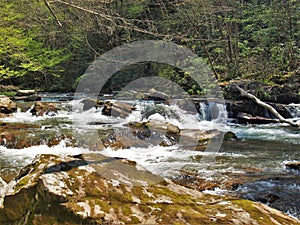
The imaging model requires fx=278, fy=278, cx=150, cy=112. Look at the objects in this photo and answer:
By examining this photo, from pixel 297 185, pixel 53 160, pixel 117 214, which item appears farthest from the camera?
pixel 297 185

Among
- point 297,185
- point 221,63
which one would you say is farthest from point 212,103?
point 297,185

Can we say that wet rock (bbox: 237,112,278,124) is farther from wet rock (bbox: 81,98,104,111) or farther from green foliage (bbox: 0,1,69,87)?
green foliage (bbox: 0,1,69,87)

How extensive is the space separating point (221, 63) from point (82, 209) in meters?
17.1

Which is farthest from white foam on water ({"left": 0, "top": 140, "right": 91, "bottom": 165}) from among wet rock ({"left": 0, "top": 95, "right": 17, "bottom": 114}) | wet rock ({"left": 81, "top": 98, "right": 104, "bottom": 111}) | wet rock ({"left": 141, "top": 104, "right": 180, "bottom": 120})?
wet rock ({"left": 81, "top": 98, "right": 104, "bottom": 111})

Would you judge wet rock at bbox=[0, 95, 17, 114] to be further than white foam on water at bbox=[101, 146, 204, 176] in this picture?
Yes

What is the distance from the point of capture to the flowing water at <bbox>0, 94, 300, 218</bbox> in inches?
186

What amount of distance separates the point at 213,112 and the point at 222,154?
5.54m

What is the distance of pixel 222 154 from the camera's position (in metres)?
7.11

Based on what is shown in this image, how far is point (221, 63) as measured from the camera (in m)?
18.0

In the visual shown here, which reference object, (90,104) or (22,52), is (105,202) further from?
(22,52)

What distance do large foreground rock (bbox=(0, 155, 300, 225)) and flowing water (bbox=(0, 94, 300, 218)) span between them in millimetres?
1908

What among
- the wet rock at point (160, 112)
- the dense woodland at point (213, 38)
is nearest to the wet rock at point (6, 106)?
the dense woodland at point (213, 38)

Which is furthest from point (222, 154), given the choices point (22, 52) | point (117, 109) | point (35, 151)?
point (22, 52)

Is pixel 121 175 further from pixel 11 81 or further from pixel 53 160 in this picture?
pixel 11 81
